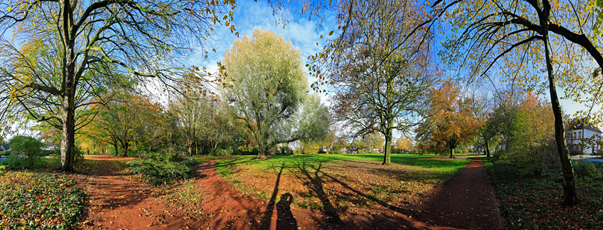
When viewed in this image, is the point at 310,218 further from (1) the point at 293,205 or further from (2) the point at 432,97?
(2) the point at 432,97

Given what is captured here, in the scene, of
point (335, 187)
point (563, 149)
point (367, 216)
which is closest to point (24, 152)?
point (335, 187)

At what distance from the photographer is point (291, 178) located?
10.9m

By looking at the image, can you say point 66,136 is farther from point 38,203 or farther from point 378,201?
point 378,201

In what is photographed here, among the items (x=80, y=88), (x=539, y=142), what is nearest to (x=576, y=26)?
(x=539, y=142)

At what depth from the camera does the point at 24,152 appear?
8000 millimetres

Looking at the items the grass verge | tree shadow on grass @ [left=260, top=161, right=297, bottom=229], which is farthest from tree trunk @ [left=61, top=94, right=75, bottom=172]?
the grass verge

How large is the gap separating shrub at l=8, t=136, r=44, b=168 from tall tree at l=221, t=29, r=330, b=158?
11853 mm

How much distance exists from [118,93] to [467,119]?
92.4ft

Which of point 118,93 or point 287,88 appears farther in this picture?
point 287,88

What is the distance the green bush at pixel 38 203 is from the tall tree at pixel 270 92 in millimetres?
13476

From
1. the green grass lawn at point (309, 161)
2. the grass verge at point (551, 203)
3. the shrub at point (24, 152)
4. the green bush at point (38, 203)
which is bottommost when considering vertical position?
the green grass lawn at point (309, 161)

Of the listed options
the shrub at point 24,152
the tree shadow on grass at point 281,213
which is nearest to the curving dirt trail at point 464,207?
the tree shadow on grass at point 281,213

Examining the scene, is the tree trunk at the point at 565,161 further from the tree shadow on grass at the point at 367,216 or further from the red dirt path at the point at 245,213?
the tree shadow on grass at the point at 367,216

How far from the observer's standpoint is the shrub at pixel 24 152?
781 cm
